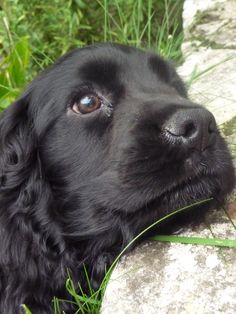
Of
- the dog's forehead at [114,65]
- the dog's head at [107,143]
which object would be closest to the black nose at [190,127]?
the dog's head at [107,143]

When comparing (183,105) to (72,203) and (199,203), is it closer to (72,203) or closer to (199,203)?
(199,203)

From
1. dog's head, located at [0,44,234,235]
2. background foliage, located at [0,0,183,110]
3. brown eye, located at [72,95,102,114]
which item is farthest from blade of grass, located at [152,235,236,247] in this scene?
background foliage, located at [0,0,183,110]

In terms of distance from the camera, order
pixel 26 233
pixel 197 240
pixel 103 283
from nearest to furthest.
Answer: pixel 197 240
pixel 103 283
pixel 26 233

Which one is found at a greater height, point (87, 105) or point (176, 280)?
point (87, 105)

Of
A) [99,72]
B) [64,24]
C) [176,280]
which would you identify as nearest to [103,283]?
[176,280]

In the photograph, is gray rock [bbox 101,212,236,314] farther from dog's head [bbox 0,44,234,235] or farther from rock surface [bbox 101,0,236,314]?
dog's head [bbox 0,44,234,235]

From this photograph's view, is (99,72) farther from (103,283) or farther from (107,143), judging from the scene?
(103,283)

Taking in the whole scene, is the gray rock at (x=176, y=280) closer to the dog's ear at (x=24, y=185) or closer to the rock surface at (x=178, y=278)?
the rock surface at (x=178, y=278)
